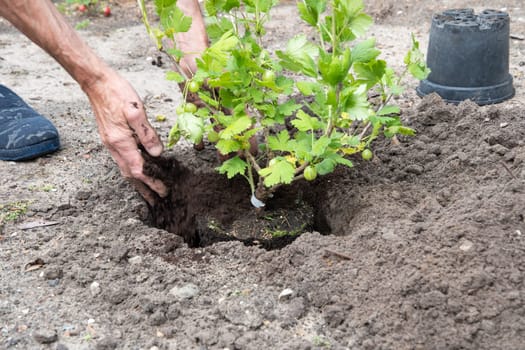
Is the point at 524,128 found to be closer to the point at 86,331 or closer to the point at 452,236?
the point at 452,236

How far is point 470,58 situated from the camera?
3549mm

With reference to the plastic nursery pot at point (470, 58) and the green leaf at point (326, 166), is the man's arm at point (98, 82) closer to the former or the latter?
the green leaf at point (326, 166)

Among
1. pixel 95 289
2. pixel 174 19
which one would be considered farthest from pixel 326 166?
pixel 95 289

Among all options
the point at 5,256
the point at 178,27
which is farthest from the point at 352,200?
the point at 5,256

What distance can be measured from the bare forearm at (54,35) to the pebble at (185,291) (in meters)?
0.81

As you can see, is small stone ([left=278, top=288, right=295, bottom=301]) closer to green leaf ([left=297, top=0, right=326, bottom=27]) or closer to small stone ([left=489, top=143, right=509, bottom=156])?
green leaf ([left=297, top=0, right=326, bottom=27])

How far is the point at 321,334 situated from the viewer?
1771 mm

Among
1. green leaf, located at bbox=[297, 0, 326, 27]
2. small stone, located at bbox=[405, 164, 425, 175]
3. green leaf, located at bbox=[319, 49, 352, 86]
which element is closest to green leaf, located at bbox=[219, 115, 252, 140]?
green leaf, located at bbox=[319, 49, 352, 86]

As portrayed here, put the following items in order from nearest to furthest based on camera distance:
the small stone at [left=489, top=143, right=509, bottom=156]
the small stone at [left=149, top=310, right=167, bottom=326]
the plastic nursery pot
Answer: the small stone at [left=149, top=310, right=167, bottom=326]
the small stone at [left=489, top=143, right=509, bottom=156]
the plastic nursery pot

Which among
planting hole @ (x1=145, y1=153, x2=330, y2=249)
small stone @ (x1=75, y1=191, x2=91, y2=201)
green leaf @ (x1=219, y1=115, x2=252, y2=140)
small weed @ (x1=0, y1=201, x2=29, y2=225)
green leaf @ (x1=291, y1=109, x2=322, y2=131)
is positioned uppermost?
green leaf @ (x1=219, y1=115, x2=252, y2=140)

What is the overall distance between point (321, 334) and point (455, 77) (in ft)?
7.52

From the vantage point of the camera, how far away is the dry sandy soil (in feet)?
5.73

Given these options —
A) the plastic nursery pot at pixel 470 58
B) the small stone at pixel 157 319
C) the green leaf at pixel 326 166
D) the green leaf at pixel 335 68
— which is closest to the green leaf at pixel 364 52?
Result: the green leaf at pixel 335 68

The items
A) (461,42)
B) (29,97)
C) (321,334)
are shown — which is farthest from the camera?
(29,97)
